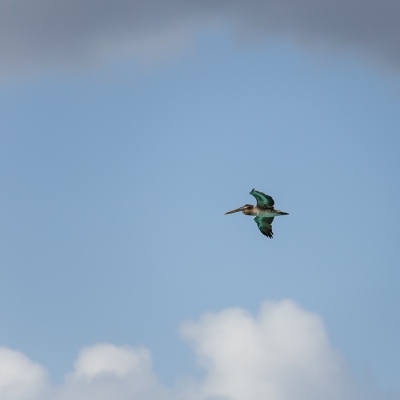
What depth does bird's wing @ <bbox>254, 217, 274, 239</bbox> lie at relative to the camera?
473 feet

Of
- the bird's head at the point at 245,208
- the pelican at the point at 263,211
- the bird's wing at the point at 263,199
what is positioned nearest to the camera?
the bird's wing at the point at 263,199

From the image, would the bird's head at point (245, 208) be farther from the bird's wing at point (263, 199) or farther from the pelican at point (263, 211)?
the bird's wing at point (263, 199)

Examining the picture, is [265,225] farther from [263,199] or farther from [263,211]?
[263,199]

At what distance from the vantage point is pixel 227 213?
146 metres

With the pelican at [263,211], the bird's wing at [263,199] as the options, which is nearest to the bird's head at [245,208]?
the pelican at [263,211]

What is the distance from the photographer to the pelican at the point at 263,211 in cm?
13569

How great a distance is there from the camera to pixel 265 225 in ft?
475

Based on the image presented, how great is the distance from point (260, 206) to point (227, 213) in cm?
787

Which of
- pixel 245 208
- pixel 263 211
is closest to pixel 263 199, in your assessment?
pixel 263 211

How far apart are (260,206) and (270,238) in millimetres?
7239

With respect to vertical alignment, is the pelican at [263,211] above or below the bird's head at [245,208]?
below

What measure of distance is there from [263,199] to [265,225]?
29.8ft

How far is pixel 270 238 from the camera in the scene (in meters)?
145

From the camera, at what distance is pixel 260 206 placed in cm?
13938
